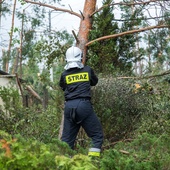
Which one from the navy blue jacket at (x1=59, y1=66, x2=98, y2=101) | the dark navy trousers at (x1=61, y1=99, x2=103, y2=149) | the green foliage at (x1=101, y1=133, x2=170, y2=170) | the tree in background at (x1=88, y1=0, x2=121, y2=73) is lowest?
the green foliage at (x1=101, y1=133, x2=170, y2=170)

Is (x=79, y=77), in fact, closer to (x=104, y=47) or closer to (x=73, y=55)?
(x=73, y=55)

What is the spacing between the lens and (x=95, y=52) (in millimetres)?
10836

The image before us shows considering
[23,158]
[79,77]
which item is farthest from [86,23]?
[23,158]

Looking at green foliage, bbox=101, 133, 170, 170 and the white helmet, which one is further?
the white helmet

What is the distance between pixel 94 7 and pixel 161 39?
181cm

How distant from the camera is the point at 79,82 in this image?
6598mm

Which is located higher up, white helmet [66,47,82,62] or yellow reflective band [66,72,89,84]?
white helmet [66,47,82,62]

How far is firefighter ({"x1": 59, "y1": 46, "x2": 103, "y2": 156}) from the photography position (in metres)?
6.48

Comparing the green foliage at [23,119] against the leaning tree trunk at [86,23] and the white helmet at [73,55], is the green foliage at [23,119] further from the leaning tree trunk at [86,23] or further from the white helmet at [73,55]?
the white helmet at [73,55]

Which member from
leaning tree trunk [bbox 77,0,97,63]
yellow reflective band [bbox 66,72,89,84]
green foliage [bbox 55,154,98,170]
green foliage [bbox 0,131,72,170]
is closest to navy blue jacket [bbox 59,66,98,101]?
yellow reflective band [bbox 66,72,89,84]

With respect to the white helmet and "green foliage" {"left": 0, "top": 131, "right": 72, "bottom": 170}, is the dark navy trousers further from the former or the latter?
"green foliage" {"left": 0, "top": 131, "right": 72, "bottom": 170}

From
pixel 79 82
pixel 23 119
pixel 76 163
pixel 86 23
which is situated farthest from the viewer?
pixel 86 23

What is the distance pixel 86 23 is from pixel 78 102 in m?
3.28

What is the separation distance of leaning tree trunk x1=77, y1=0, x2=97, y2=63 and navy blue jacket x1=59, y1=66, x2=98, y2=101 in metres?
2.39
